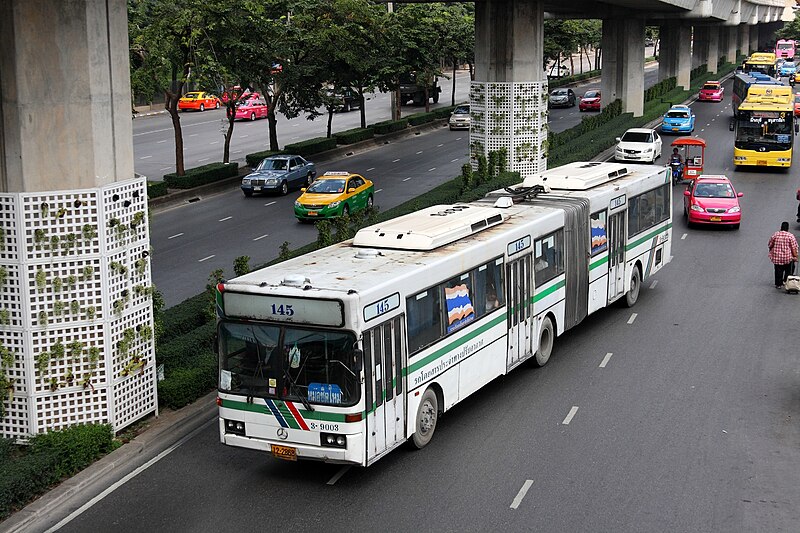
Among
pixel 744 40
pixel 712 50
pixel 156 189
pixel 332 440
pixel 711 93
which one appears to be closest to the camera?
pixel 332 440

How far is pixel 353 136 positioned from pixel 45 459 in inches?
1712

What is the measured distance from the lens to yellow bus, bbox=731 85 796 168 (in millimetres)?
44719

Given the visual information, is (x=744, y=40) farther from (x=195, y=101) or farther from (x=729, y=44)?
(x=195, y=101)

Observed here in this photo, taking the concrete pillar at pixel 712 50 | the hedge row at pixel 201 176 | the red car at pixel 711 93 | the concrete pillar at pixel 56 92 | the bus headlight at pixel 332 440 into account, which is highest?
the concrete pillar at pixel 712 50

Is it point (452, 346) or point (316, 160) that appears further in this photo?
point (316, 160)

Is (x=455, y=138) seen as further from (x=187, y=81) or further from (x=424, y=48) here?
(x=187, y=81)

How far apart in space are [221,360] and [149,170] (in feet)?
119

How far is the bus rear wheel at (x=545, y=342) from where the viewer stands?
18.9 m

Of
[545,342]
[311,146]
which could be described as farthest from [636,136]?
[545,342]

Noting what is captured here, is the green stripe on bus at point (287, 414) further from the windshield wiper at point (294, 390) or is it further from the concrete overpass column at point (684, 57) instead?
the concrete overpass column at point (684, 57)

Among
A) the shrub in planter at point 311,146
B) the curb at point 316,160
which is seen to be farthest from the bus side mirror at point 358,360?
the shrub in planter at point 311,146

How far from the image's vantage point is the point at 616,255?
22344mm

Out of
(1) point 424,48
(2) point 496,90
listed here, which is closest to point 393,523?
(2) point 496,90

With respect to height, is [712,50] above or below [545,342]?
above
